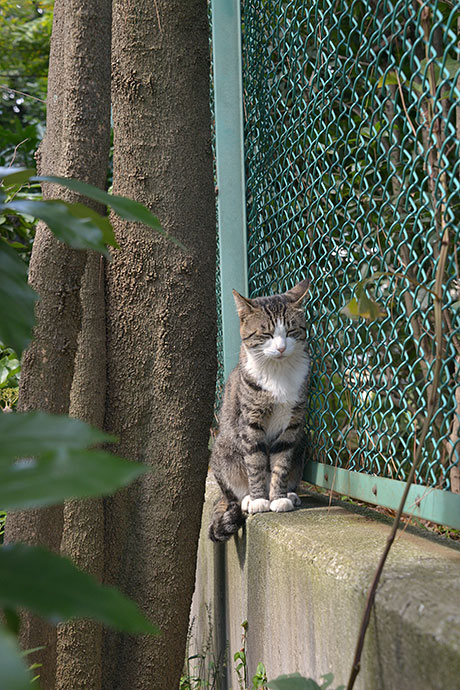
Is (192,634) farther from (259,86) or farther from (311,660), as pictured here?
(259,86)

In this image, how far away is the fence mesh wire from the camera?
5.28 feet

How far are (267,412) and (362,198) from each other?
96 cm

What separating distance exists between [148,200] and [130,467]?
75.0 inches

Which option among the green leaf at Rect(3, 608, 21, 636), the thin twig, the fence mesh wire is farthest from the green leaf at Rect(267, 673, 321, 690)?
the green leaf at Rect(3, 608, 21, 636)

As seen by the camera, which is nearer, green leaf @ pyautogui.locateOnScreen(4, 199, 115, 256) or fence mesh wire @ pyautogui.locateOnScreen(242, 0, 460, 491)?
green leaf @ pyautogui.locateOnScreen(4, 199, 115, 256)

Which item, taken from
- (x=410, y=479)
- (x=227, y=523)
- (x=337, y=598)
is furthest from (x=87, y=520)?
(x=410, y=479)

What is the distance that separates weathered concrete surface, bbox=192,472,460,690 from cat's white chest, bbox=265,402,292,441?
28 cm

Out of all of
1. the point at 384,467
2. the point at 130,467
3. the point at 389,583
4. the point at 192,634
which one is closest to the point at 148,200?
the point at 384,467

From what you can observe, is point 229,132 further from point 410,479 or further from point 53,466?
point 53,466

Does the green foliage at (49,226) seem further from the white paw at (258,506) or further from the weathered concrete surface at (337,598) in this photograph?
→ the white paw at (258,506)

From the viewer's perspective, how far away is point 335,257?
224 centimetres

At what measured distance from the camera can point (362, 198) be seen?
2068mm

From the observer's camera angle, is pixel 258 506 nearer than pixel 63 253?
No

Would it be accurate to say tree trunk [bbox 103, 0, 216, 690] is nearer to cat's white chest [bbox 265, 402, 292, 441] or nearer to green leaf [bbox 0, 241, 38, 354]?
cat's white chest [bbox 265, 402, 292, 441]
